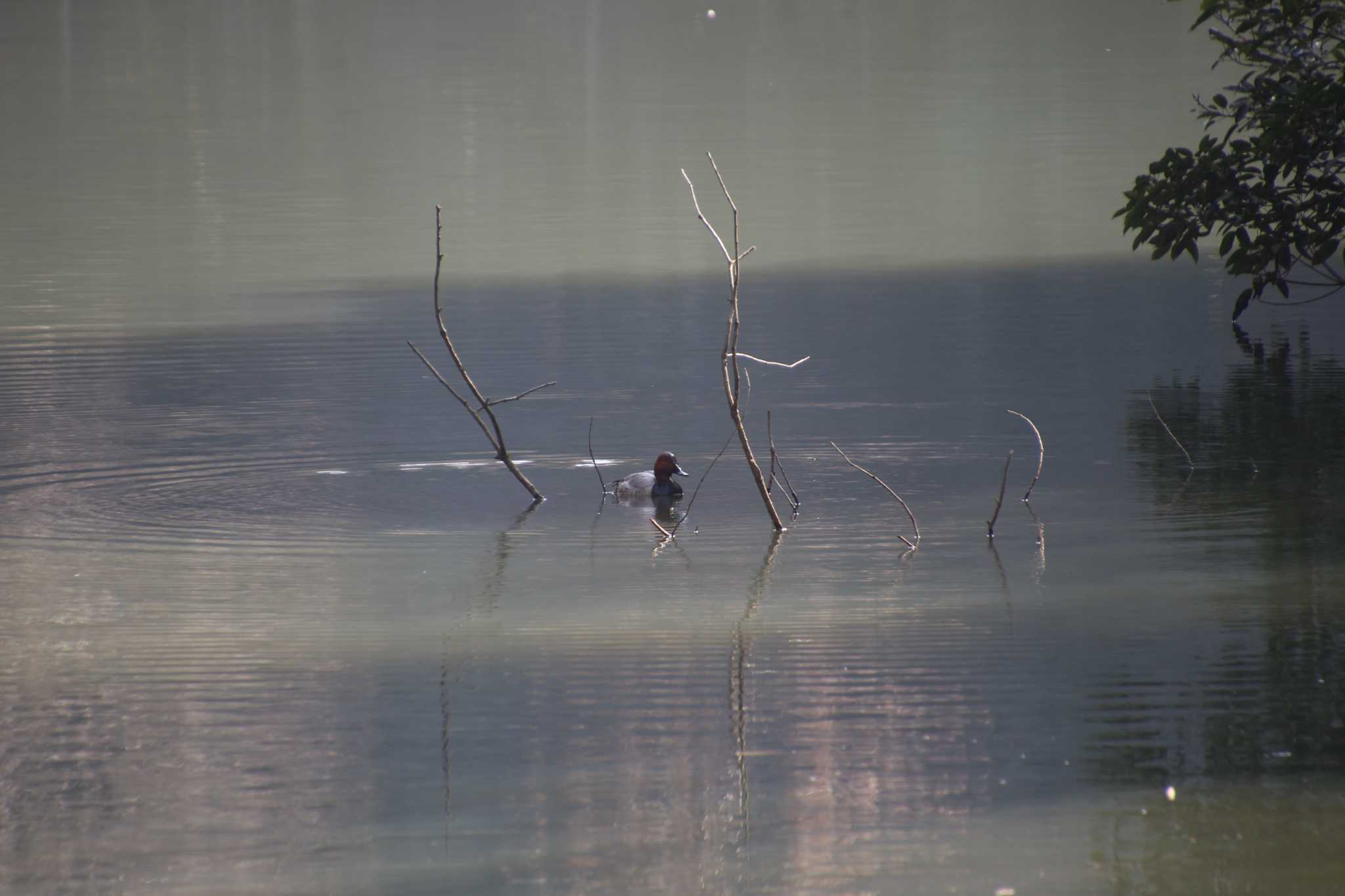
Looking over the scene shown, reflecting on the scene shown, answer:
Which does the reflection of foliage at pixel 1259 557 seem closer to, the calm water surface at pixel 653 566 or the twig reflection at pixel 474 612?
the calm water surface at pixel 653 566

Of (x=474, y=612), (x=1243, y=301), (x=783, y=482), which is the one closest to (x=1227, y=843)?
(x=474, y=612)

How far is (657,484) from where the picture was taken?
32.1ft

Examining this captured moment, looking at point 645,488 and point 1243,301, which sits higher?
point 1243,301

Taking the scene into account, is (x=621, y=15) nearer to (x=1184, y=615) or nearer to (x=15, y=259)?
(x=15, y=259)

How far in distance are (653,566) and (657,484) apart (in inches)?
51.7

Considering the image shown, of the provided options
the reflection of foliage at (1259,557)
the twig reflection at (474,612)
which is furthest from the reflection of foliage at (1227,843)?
the twig reflection at (474,612)

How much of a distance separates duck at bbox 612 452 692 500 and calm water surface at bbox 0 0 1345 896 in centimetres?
16

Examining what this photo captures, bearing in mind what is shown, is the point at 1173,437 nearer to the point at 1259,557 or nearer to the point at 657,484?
the point at 1259,557

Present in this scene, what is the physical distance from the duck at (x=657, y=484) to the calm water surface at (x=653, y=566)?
0.16m

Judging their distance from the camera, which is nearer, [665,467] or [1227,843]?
[1227,843]

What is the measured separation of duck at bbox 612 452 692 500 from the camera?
977cm

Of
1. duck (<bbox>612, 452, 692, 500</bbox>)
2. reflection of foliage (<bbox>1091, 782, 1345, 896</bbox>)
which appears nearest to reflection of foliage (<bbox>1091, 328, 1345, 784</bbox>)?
reflection of foliage (<bbox>1091, 782, 1345, 896</bbox>)

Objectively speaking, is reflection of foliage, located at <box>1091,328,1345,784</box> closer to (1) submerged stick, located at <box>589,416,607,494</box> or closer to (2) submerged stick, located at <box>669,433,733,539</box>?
(2) submerged stick, located at <box>669,433,733,539</box>

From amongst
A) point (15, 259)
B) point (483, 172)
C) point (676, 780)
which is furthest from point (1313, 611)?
point (483, 172)
